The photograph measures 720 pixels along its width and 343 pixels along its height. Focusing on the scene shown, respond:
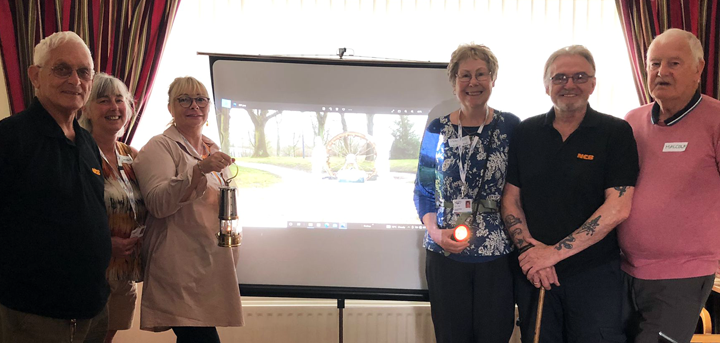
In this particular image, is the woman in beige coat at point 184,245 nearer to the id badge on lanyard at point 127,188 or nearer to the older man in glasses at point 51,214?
the id badge on lanyard at point 127,188

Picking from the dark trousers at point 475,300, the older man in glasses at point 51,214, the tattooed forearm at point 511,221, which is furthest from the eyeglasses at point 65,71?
the tattooed forearm at point 511,221

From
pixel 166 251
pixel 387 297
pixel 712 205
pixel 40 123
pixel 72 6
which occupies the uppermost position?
pixel 72 6

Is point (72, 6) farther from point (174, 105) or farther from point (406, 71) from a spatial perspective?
point (406, 71)

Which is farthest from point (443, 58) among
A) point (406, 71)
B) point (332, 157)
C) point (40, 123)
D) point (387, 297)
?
point (40, 123)

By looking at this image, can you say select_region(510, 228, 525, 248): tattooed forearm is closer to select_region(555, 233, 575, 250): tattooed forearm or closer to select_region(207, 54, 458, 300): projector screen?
select_region(555, 233, 575, 250): tattooed forearm

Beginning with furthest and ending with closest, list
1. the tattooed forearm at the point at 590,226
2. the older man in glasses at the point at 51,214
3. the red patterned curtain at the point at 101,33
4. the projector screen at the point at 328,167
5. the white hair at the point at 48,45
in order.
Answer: the red patterned curtain at the point at 101,33
the projector screen at the point at 328,167
the tattooed forearm at the point at 590,226
the white hair at the point at 48,45
the older man in glasses at the point at 51,214

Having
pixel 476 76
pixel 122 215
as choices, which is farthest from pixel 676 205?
pixel 122 215

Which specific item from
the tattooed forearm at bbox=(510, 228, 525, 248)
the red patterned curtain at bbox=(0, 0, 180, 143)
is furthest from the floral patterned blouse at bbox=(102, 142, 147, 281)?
the tattooed forearm at bbox=(510, 228, 525, 248)

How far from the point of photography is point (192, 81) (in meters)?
1.89

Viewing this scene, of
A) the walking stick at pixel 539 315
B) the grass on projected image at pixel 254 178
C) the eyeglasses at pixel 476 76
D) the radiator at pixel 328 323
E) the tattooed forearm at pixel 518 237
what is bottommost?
the radiator at pixel 328 323

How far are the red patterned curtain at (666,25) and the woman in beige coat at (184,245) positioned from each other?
256cm

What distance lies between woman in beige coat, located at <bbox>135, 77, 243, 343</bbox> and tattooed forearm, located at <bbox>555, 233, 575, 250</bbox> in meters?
1.31

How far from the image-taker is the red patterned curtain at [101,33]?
263 cm

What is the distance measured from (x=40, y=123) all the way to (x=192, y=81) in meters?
0.59
